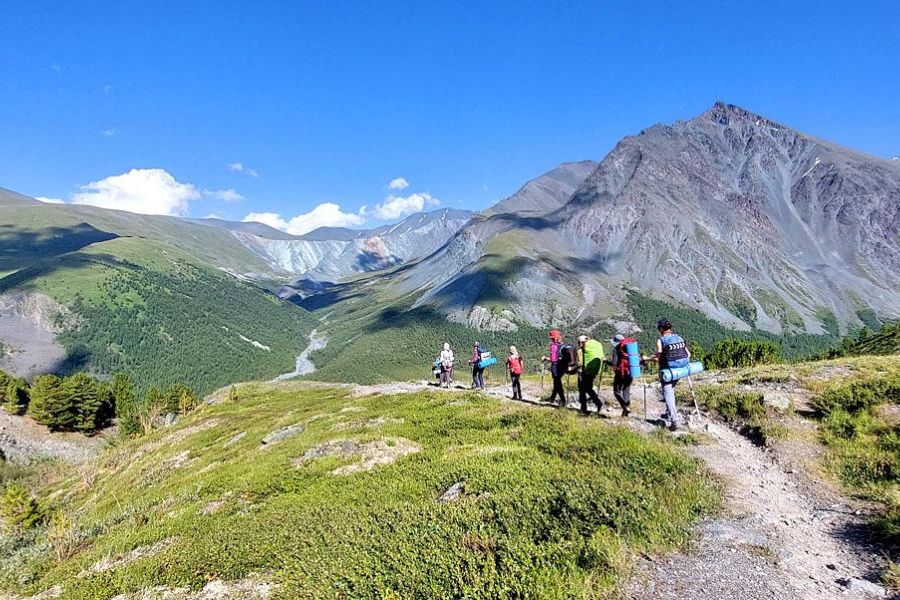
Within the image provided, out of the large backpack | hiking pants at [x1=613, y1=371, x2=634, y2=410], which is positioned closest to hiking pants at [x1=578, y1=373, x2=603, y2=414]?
hiking pants at [x1=613, y1=371, x2=634, y2=410]

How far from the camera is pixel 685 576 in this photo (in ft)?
23.4

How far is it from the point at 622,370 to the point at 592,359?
1272 millimetres

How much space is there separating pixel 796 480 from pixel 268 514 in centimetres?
1447

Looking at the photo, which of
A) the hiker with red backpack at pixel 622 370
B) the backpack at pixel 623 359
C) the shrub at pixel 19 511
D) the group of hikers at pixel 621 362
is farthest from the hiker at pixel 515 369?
the shrub at pixel 19 511

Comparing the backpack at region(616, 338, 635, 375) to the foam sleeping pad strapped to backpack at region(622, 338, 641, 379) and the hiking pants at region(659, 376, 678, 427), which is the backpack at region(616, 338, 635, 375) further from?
the hiking pants at region(659, 376, 678, 427)

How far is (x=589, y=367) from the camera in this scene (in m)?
18.7

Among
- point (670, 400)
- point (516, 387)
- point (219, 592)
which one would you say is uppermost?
point (670, 400)

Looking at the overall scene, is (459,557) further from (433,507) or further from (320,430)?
(320,430)

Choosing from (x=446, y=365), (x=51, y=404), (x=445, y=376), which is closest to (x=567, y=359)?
(x=446, y=365)

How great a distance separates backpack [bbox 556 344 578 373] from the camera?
66.1 ft

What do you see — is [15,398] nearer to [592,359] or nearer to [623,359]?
[592,359]

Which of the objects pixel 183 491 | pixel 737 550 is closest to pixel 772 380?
pixel 737 550

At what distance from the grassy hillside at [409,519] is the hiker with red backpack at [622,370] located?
251 centimetres

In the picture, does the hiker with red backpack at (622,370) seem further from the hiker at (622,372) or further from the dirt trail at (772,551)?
the dirt trail at (772,551)
